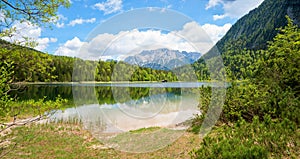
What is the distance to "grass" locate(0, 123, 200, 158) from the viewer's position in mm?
10297

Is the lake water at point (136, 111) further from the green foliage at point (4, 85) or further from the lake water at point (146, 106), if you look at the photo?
the green foliage at point (4, 85)

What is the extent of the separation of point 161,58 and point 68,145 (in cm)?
790

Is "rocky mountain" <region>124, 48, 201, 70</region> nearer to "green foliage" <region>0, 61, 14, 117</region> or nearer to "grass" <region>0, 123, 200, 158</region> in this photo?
"green foliage" <region>0, 61, 14, 117</region>

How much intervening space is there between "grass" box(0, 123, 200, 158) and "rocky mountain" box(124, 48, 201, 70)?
4.07 m

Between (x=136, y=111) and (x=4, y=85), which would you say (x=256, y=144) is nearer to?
(x=4, y=85)

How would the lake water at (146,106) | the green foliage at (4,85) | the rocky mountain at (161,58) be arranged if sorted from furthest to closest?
the lake water at (146,106) → the rocky mountain at (161,58) → the green foliage at (4,85)

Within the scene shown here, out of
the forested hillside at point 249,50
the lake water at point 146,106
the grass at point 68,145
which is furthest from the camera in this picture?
the lake water at point 146,106

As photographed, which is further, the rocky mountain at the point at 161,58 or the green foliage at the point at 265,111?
the rocky mountain at the point at 161,58

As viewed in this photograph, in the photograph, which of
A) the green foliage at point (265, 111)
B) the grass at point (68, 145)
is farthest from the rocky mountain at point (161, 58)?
the grass at point (68, 145)

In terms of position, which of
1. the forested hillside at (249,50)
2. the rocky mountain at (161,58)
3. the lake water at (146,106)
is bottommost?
the lake water at (146,106)

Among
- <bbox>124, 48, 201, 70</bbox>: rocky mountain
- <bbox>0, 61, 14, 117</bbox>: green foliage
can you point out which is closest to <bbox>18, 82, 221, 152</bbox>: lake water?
<bbox>124, 48, 201, 70</bbox>: rocky mountain

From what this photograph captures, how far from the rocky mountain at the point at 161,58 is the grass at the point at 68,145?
407cm

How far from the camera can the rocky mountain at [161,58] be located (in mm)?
7176

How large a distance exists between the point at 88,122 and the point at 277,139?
1621cm
